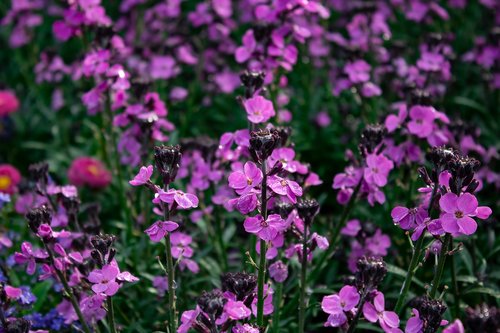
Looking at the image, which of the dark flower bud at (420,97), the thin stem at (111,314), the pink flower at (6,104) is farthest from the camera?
the pink flower at (6,104)

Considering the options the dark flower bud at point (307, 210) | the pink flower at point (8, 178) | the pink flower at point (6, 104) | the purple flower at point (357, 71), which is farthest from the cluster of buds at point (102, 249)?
the pink flower at point (6, 104)

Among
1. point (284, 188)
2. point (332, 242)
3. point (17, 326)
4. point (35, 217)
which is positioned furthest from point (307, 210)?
point (17, 326)

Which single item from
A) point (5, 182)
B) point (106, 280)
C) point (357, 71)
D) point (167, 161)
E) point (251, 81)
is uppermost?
point (167, 161)

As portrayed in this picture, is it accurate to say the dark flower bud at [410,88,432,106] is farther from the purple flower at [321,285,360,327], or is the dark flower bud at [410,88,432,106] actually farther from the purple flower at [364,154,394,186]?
the purple flower at [321,285,360,327]

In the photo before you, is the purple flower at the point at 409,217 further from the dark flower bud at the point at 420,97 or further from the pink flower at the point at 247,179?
the dark flower bud at the point at 420,97

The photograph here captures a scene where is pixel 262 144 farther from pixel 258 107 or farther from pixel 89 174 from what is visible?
pixel 89 174

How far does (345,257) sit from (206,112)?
2.17 m

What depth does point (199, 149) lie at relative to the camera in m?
4.07

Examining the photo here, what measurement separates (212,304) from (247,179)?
49 centimetres

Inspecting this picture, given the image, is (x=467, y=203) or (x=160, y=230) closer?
(x=467, y=203)

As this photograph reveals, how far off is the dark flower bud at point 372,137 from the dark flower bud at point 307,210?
1.84 feet

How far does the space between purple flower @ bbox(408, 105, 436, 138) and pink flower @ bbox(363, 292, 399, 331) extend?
129 cm

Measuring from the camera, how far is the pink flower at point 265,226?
2.49 m

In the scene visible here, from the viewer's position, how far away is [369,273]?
7.86 feet
